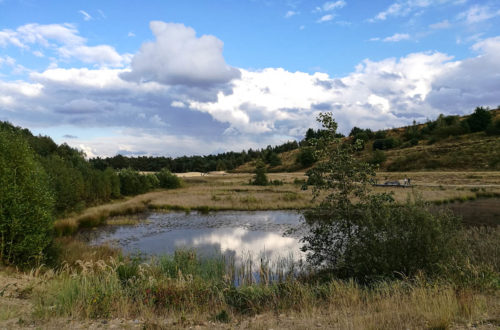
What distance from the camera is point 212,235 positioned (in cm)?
2736

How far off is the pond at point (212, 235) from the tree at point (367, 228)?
12.2ft

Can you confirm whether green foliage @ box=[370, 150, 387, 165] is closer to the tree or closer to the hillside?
the hillside

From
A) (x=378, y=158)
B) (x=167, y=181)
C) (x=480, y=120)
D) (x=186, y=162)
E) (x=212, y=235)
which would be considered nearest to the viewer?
(x=212, y=235)

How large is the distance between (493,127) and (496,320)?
109048mm

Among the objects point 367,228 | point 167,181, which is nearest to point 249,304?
point 367,228

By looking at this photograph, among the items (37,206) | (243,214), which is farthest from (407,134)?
(37,206)

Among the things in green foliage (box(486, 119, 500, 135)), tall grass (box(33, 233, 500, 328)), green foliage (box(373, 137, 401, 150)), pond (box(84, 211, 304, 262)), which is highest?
green foliage (box(486, 119, 500, 135))

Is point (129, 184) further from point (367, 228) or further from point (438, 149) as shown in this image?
point (438, 149)

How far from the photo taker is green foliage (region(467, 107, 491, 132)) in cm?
10106

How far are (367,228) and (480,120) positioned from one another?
11373 cm

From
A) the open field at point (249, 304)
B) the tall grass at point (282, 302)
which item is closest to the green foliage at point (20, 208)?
the open field at point (249, 304)

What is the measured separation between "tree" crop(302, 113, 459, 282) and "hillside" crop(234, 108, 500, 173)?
77040 millimetres

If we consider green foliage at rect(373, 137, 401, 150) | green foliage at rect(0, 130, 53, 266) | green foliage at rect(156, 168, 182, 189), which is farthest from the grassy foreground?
green foliage at rect(373, 137, 401, 150)

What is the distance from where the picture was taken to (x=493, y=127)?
93938mm
